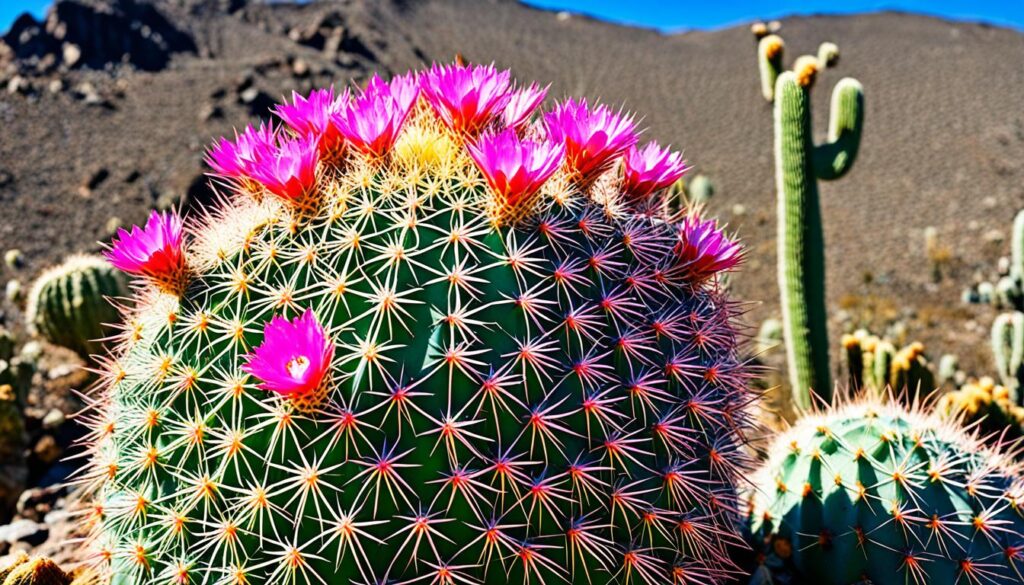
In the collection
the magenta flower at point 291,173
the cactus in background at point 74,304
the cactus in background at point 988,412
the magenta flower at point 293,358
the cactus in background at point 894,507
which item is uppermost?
the magenta flower at point 291,173

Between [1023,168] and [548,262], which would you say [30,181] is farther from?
[1023,168]

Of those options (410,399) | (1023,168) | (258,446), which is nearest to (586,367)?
(410,399)

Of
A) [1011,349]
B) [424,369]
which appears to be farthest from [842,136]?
[424,369]

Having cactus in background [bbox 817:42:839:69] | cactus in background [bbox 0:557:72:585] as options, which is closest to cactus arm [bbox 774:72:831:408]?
cactus in background [bbox 817:42:839:69]

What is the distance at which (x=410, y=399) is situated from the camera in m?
1.69

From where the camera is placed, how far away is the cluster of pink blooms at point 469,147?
1.95 meters

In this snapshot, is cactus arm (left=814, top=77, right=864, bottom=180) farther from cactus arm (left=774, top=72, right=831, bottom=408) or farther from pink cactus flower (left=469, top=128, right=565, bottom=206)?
pink cactus flower (left=469, top=128, right=565, bottom=206)

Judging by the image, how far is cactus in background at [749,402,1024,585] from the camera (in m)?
2.31

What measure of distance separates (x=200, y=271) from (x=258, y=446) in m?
0.57

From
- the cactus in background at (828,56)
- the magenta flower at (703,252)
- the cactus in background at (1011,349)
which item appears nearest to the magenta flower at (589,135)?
the magenta flower at (703,252)

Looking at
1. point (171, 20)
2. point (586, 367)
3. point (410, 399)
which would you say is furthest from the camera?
point (171, 20)

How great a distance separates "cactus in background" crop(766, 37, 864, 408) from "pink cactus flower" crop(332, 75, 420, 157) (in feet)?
8.15

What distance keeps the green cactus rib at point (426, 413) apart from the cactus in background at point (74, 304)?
3.89m

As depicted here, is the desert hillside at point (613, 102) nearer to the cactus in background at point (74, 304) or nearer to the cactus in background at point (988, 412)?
the cactus in background at point (74, 304)
